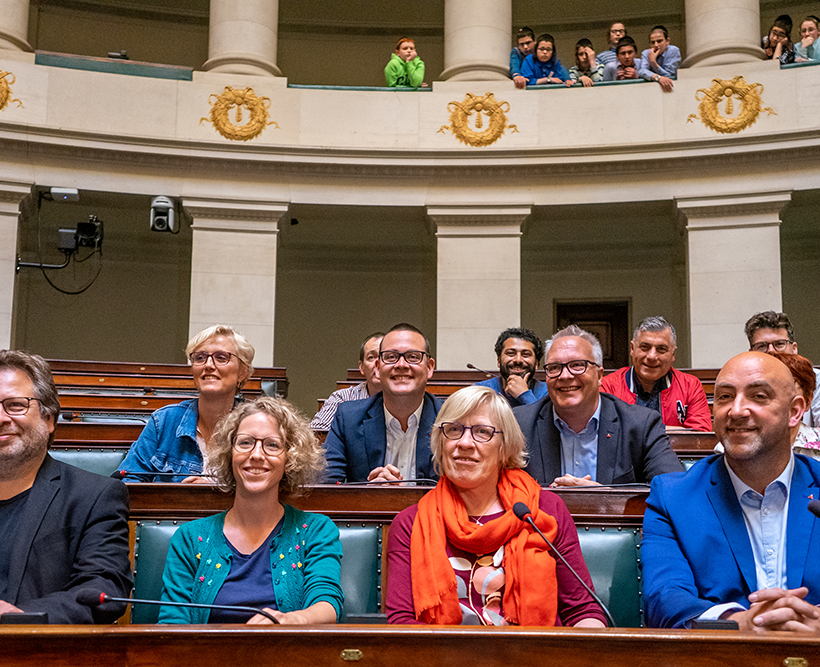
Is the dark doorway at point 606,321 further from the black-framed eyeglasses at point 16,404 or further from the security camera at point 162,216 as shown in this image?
the black-framed eyeglasses at point 16,404

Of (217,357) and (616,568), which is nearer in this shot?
(616,568)

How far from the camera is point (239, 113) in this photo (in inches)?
314

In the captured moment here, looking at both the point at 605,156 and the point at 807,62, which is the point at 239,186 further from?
the point at 807,62

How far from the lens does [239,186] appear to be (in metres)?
7.99

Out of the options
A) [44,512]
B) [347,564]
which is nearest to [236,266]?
[347,564]

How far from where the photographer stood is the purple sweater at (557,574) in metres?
1.96

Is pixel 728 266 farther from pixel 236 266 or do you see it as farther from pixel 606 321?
pixel 236 266

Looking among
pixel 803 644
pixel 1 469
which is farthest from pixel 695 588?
pixel 1 469

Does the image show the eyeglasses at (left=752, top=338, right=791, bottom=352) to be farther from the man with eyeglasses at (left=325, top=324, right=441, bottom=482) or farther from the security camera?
the security camera

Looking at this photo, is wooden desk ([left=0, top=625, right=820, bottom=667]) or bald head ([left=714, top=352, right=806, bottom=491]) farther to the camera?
bald head ([left=714, top=352, right=806, bottom=491])

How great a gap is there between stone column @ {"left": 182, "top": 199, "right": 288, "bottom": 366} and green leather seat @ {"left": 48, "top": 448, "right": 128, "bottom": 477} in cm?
460

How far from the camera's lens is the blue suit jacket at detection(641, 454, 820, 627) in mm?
1850

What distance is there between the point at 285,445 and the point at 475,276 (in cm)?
593

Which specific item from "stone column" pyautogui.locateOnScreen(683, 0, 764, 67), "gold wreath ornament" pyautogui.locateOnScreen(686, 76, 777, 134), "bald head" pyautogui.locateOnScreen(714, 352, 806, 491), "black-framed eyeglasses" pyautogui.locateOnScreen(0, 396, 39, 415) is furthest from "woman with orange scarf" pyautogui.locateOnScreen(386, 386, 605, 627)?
"stone column" pyautogui.locateOnScreen(683, 0, 764, 67)
